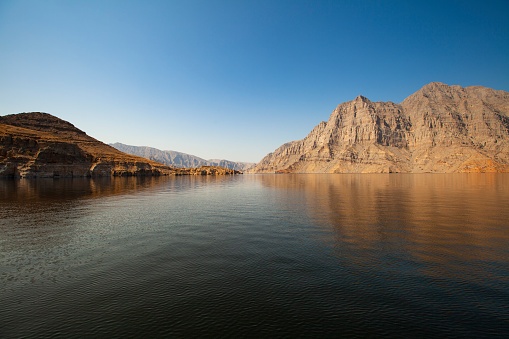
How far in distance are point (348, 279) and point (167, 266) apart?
36.1 ft

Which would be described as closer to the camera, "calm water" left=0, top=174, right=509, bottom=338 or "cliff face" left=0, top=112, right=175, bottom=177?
"calm water" left=0, top=174, right=509, bottom=338

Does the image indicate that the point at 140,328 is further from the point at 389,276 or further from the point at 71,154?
the point at 71,154

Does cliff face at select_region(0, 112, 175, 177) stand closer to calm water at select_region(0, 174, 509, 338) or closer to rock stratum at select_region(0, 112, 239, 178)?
rock stratum at select_region(0, 112, 239, 178)

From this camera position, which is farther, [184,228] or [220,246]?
[184,228]

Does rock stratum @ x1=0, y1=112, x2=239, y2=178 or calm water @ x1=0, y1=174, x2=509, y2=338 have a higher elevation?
rock stratum @ x1=0, y1=112, x2=239, y2=178

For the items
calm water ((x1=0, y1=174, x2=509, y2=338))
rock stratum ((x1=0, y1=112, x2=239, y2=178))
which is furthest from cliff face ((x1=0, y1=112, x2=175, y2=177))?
calm water ((x1=0, y1=174, x2=509, y2=338))

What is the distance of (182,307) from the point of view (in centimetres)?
1084

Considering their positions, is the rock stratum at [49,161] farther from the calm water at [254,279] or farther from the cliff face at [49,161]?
the calm water at [254,279]

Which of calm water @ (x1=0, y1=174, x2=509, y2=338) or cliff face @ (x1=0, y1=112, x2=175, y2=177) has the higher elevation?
cliff face @ (x1=0, y1=112, x2=175, y2=177)

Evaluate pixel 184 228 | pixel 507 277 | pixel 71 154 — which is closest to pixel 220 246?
pixel 184 228

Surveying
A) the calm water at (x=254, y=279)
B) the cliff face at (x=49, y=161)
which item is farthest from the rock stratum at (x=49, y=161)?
the calm water at (x=254, y=279)

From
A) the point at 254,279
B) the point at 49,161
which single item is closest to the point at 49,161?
the point at 49,161

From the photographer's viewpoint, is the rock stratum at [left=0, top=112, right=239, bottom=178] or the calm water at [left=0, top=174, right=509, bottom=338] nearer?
the calm water at [left=0, top=174, right=509, bottom=338]

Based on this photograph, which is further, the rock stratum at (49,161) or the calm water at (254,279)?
the rock stratum at (49,161)
